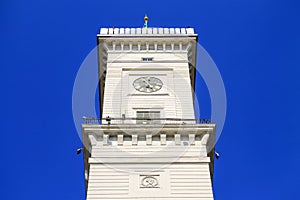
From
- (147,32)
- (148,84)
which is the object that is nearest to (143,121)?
(148,84)

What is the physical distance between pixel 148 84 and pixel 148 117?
4.19 meters

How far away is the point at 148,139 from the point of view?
37.8 m

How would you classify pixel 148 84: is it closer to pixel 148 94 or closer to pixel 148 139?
pixel 148 94

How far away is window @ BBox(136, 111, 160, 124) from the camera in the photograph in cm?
3956

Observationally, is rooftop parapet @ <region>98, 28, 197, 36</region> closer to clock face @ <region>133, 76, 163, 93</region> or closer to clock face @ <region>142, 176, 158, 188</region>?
clock face @ <region>133, 76, 163, 93</region>

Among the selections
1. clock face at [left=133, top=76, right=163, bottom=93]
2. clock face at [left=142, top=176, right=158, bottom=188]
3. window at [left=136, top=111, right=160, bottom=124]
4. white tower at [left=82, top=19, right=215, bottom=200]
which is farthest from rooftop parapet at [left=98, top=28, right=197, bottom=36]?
clock face at [left=142, top=176, right=158, bottom=188]

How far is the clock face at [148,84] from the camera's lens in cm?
4391

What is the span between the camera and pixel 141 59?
4806cm

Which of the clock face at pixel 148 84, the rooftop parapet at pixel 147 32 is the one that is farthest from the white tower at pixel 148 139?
the rooftop parapet at pixel 147 32

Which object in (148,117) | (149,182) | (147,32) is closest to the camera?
(149,182)

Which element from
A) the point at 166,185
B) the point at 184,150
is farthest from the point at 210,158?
the point at 166,185

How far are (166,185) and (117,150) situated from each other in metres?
4.06

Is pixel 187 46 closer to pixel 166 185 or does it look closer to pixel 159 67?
pixel 159 67

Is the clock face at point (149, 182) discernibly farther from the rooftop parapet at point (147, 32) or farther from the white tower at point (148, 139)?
the rooftop parapet at point (147, 32)
